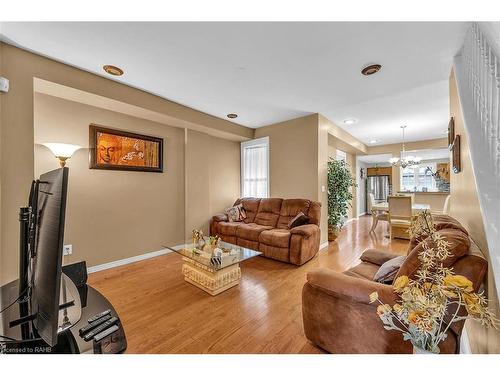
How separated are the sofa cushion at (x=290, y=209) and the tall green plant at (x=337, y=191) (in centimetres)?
83

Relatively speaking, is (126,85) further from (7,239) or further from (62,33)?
(7,239)

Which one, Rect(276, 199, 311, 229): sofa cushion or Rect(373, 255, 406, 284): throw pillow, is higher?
Rect(276, 199, 311, 229): sofa cushion

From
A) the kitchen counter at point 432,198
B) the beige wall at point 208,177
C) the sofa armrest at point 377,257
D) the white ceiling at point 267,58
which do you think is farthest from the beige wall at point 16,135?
the kitchen counter at point 432,198

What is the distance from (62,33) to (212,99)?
1.79m

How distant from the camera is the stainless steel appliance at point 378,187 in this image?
29.2 feet

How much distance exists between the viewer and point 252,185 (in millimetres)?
5039

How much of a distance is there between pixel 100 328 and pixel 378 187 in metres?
10.3

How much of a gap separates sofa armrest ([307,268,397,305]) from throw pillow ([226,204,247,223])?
2.91 m

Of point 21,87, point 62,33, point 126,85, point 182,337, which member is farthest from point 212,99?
→ point 182,337

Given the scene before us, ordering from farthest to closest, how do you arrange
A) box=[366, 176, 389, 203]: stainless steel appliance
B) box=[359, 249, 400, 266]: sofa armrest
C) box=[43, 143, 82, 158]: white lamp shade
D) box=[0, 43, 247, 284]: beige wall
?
box=[366, 176, 389, 203]: stainless steel appliance → box=[43, 143, 82, 158]: white lamp shade → box=[359, 249, 400, 266]: sofa armrest → box=[0, 43, 247, 284]: beige wall

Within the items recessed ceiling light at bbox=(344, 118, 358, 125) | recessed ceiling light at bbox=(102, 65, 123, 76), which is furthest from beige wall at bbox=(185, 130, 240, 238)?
recessed ceiling light at bbox=(344, 118, 358, 125)

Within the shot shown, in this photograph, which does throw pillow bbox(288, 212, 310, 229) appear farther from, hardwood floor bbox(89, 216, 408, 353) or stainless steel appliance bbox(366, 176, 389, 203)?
stainless steel appliance bbox(366, 176, 389, 203)

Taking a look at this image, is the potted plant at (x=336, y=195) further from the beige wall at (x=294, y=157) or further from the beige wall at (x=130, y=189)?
the beige wall at (x=130, y=189)

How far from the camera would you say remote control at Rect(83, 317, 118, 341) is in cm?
74
